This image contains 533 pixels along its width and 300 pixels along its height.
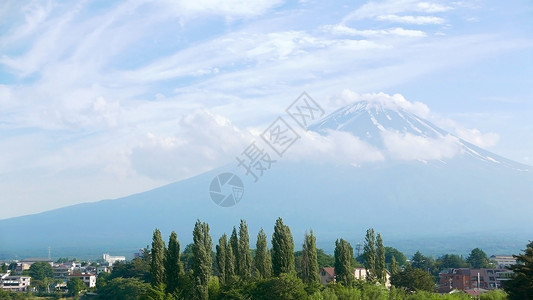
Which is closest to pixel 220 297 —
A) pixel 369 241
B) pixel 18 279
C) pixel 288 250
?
pixel 288 250

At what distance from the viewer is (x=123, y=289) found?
53.4m

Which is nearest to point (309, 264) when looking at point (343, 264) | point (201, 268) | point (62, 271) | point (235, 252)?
point (343, 264)

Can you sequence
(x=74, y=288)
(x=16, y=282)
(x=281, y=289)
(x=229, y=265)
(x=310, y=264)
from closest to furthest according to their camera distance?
(x=281, y=289)
(x=310, y=264)
(x=229, y=265)
(x=74, y=288)
(x=16, y=282)

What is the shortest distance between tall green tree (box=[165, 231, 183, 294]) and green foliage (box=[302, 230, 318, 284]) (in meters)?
6.39

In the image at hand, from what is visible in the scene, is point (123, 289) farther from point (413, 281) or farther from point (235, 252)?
point (413, 281)

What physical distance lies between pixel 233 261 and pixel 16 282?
164 feet

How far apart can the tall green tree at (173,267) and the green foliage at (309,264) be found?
6.39 m

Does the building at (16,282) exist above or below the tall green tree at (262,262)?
below

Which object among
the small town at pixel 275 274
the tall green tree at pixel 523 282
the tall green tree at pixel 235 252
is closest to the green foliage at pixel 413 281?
the small town at pixel 275 274

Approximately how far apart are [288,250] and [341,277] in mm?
4157

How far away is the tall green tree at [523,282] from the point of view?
2622 centimetres

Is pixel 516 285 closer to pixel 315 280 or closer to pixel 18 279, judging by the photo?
pixel 315 280

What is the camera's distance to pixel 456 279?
64.2 metres

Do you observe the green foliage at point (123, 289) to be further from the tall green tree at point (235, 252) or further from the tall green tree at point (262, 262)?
the tall green tree at point (262, 262)
